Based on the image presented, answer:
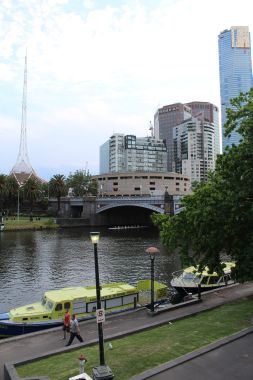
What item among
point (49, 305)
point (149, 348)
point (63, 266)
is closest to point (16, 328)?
point (49, 305)

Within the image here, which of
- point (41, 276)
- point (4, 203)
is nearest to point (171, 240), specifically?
point (41, 276)

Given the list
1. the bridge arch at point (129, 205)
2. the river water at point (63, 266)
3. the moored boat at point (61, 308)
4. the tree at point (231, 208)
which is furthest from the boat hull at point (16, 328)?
the bridge arch at point (129, 205)

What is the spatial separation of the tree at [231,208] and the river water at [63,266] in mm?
19289

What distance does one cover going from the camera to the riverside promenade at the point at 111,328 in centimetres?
1731

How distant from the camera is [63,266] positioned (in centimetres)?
5038

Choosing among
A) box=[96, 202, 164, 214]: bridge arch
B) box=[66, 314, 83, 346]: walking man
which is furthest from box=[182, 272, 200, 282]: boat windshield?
box=[96, 202, 164, 214]: bridge arch

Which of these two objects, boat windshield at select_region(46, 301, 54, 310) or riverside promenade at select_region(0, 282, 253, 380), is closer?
riverside promenade at select_region(0, 282, 253, 380)

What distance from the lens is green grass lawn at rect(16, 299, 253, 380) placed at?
529 inches

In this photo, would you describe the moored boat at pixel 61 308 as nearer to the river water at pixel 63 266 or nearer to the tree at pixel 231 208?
the river water at pixel 63 266

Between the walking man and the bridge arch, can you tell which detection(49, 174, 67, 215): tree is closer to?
the bridge arch

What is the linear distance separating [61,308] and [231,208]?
12.7 meters

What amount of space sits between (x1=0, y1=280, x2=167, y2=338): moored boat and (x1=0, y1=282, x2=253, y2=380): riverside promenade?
1866 mm

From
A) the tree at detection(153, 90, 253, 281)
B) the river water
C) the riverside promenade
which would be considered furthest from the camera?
the river water

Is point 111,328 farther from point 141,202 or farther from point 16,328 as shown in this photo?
point 141,202
